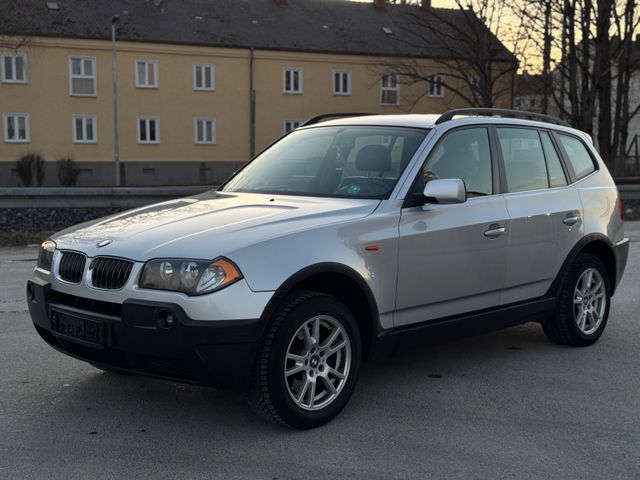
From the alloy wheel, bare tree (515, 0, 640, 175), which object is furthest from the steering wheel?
bare tree (515, 0, 640, 175)

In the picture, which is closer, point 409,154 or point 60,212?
point 409,154

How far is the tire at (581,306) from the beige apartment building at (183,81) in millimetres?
34716

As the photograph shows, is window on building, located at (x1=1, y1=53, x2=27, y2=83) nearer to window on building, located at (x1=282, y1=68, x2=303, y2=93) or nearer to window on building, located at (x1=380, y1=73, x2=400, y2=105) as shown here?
window on building, located at (x1=282, y1=68, x2=303, y2=93)

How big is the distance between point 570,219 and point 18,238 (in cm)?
998

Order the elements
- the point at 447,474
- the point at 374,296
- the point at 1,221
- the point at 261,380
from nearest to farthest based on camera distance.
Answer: the point at 447,474 < the point at 261,380 < the point at 374,296 < the point at 1,221

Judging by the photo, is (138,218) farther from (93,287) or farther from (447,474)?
(447,474)

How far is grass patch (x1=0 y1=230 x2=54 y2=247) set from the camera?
41.8 ft

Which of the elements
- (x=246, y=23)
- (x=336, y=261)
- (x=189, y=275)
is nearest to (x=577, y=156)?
(x=336, y=261)

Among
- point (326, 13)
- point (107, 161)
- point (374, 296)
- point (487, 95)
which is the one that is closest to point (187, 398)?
point (374, 296)

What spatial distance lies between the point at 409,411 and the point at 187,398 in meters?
1.36

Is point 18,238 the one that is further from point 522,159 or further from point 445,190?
point 445,190

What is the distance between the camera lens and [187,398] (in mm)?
4680

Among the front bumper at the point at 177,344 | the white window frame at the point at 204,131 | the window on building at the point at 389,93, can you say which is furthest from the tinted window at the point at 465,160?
the window on building at the point at 389,93

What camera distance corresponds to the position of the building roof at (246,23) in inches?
1612
